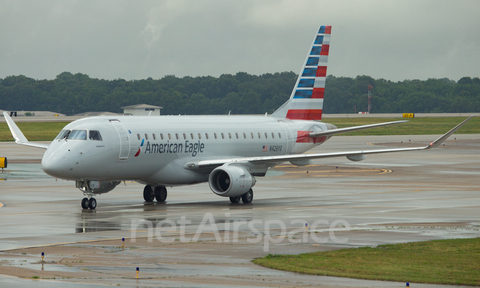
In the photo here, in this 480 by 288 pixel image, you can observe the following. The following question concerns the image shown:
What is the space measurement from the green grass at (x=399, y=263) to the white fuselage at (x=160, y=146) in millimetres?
14722

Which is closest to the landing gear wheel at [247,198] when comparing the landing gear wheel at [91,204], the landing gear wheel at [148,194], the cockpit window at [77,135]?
the landing gear wheel at [148,194]

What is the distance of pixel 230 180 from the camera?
34750 mm

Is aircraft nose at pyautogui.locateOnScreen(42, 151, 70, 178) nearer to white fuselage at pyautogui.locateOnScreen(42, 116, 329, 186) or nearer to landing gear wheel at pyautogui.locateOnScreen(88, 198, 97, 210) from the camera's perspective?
white fuselage at pyautogui.locateOnScreen(42, 116, 329, 186)

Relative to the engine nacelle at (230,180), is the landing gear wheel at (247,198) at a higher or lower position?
lower

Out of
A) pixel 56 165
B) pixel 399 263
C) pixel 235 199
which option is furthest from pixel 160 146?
pixel 399 263

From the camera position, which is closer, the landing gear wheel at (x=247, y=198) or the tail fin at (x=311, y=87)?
the landing gear wheel at (x=247, y=198)

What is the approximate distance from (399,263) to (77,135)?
59.9ft

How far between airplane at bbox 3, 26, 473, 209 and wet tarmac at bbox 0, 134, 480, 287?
4.03ft

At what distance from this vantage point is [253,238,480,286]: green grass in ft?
59.1

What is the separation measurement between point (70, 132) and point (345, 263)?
17.8 metres

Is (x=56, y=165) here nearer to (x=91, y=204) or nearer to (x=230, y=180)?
(x=91, y=204)

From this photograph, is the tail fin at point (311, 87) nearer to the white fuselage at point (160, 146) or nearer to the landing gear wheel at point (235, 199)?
the white fuselage at point (160, 146)

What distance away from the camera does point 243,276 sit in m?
18.0
